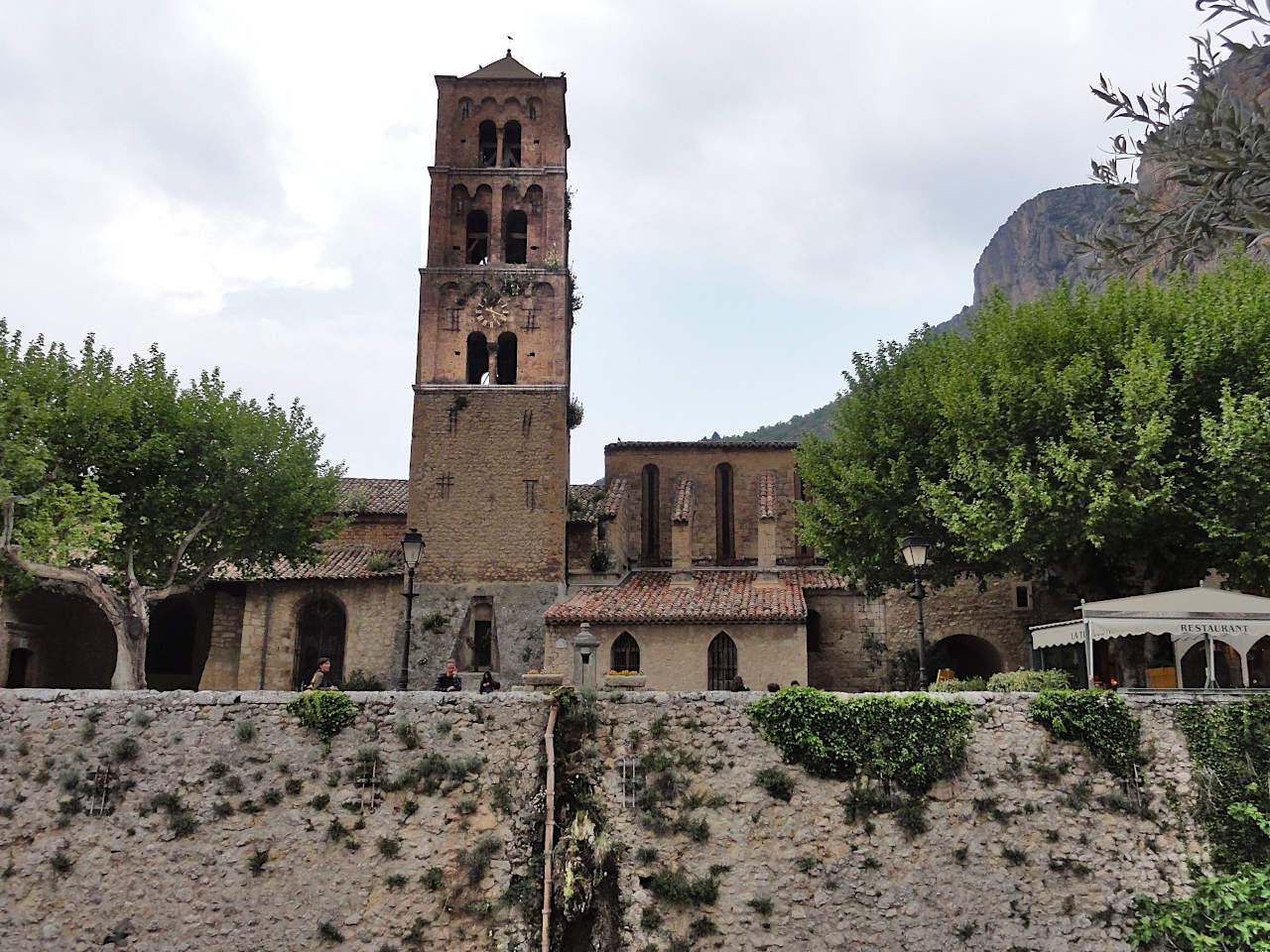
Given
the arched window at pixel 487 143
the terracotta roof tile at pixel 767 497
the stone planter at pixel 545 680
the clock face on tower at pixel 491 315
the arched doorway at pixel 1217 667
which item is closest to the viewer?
the stone planter at pixel 545 680

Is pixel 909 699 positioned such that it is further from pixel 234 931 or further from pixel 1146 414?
pixel 234 931

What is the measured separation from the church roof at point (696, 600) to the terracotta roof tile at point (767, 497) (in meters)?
2.06

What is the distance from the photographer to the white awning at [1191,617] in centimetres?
1900

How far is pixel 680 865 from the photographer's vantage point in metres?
18.8

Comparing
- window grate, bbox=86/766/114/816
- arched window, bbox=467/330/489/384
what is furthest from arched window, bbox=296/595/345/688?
window grate, bbox=86/766/114/816

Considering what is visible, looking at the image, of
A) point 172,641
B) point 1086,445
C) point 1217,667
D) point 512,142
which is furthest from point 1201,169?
point 172,641

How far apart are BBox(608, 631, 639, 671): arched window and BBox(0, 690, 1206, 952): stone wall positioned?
9894mm

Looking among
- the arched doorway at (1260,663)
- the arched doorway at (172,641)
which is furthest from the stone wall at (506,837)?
the arched doorway at (172,641)

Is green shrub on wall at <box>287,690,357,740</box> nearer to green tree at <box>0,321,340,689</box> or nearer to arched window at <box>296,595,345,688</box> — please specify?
green tree at <box>0,321,340,689</box>

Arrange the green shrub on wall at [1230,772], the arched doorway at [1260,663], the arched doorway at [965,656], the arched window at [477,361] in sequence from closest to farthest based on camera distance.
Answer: the green shrub on wall at [1230,772] → the arched doorway at [1260,663] → the arched doorway at [965,656] → the arched window at [477,361]

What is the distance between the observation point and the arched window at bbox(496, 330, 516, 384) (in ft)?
116

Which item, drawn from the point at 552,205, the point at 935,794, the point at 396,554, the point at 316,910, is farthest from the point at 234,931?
the point at 552,205

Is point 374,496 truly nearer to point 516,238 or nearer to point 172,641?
point 172,641

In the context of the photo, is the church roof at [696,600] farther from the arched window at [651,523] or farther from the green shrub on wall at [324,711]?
the green shrub on wall at [324,711]
